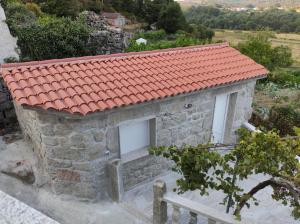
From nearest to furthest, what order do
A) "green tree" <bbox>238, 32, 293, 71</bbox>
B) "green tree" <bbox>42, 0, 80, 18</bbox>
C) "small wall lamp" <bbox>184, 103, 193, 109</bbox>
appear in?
"small wall lamp" <bbox>184, 103, 193, 109</bbox> < "green tree" <bbox>238, 32, 293, 71</bbox> < "green tree" <bbox>42, 0, 80, 18</bbox>

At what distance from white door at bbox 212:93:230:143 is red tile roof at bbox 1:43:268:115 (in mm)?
762

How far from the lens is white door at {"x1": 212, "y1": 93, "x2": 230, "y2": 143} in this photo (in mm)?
8469

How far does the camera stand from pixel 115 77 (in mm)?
6852

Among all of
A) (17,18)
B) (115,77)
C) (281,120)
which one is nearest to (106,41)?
(17,18)

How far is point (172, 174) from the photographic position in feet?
25.7

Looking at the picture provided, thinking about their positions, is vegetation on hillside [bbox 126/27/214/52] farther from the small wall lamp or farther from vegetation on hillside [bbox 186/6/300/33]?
vegetation on hillside [bbox 186/6/300/33]

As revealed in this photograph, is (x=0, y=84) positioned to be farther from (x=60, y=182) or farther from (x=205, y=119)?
(x=205, y=119)

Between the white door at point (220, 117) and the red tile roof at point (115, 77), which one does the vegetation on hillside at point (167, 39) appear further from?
the white door at point (220, 117)

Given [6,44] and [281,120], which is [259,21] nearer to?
[281,120]

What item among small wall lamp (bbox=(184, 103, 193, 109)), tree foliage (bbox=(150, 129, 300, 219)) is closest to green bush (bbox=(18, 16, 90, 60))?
small wall lamp (bbox=(184, 103, 193, 109))

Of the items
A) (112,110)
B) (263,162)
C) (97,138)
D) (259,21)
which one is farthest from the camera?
(259,21)

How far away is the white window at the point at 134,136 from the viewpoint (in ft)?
22.1

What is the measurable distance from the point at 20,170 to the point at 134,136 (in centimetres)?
283

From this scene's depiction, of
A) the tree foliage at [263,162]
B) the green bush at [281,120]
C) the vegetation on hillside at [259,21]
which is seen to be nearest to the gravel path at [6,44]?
the tree foliage at [263,162]
